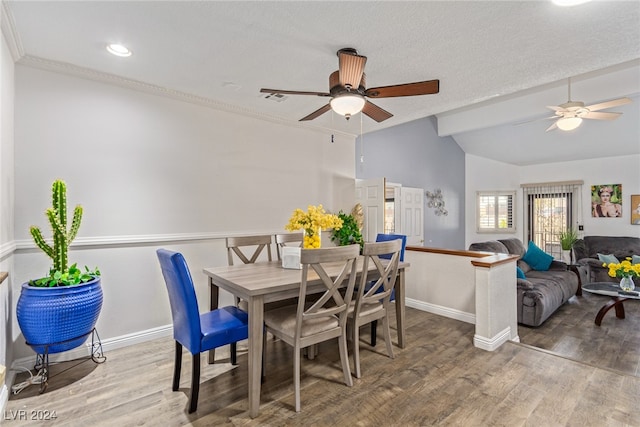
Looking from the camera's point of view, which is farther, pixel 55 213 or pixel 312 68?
pixel 312 68

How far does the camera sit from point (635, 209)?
6402 mm

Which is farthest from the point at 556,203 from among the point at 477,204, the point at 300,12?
the point at 300,12

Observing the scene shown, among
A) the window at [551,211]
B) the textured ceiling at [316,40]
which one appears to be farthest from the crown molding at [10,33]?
the window at [551,211]

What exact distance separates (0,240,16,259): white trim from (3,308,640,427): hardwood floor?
988 millimetres

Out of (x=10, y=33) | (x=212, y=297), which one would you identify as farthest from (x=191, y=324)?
(x=10, y=33)

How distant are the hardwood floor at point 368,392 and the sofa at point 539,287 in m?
1.04

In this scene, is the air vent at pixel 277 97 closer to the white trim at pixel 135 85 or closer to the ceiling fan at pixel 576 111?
the white trim at pixel 135 85

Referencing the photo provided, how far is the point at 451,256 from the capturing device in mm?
3641

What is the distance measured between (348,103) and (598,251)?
6988mm

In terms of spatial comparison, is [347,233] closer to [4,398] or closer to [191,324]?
[191,324]

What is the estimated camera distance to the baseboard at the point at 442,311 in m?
3.49

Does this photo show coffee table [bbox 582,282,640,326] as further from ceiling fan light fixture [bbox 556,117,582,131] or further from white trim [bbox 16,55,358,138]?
white trim [bbox 16,55,358,138]

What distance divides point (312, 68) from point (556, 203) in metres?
7.84

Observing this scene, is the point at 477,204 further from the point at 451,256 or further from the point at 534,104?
the point at 451,256
